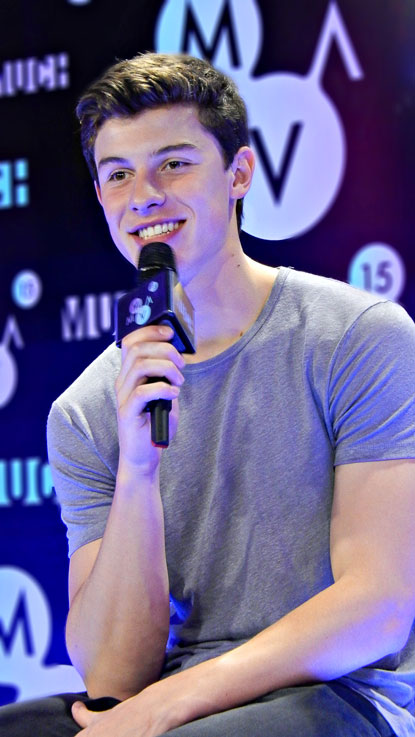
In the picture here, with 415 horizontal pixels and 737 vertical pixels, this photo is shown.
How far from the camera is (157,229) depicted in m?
1.67

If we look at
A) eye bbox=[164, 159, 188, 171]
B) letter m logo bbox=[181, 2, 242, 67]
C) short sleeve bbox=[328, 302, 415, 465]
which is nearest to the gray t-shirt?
short sleeve bbox=[328, 302, 415, 465]

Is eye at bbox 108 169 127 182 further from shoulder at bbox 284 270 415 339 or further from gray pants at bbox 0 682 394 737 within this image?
gray pants at bbox 0 682 394 737

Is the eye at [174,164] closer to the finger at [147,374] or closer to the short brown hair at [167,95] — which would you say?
the short brown hair at [167,95]

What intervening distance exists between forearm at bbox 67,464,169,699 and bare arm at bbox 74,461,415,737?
6.1 inches

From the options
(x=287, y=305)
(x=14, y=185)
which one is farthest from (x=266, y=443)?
(x=14, y=185)

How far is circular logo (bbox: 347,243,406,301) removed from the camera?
8.53 feet

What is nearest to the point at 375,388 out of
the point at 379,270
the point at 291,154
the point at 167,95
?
the point at 167,95

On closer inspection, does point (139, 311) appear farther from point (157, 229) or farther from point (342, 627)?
point (342, 627)

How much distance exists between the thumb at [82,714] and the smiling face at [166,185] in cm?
76

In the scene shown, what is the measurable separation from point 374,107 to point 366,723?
6.01 feet

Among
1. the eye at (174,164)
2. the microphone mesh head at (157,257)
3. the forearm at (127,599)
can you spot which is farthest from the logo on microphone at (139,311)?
the eye at (174,164)

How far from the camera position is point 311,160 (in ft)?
8.95

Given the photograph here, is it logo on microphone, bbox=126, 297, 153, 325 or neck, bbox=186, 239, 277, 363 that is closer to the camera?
logo on microphone, bbox=126, 297, 153, 325

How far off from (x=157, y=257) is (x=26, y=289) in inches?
65.6
